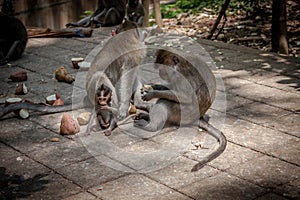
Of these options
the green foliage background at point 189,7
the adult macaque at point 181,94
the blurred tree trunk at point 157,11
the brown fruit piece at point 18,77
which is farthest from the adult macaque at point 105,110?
the green foliage background at point 189,7

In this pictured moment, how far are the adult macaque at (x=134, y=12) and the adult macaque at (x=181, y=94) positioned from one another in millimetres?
4145

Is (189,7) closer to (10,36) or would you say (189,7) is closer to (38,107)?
(10,36)

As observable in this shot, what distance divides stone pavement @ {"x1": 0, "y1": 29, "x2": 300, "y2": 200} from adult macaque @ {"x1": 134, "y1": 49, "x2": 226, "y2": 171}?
257 millimetres

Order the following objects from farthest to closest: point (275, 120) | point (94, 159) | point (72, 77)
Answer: point (72, 77) → point (275, 120) → point (94, 159)

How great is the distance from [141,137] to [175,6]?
9.42 m

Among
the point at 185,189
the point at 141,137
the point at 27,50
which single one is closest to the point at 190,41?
the point at 27,50

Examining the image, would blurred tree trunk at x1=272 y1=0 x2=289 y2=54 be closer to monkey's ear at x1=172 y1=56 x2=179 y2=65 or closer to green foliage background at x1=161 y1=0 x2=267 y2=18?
green foliage background at x1=161 y1=0 x2=267 y2=18

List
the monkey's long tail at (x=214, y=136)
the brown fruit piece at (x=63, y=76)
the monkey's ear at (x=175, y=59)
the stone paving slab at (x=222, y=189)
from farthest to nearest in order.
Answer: the brown fruit piece at (x=63, y=76)
the monkey's ear at (x=175, y=59)
the monkey's long tail at (x=214, y=136)
the stone paving slab at (x=222, y=189)

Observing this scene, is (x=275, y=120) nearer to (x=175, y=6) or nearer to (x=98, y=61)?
(x=98, y=61)

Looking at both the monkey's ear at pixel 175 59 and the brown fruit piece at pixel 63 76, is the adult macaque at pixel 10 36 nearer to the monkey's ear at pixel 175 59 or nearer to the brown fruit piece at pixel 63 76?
the brown fruit piece at pixel 63 76

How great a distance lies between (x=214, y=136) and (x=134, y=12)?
4.95 m

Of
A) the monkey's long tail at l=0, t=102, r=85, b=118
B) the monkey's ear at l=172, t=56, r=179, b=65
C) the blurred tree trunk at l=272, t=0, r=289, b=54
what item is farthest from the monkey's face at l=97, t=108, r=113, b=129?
the blurred tree trunk at l=272, t=0, r=289, b=54

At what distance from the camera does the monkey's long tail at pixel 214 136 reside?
5.30 m

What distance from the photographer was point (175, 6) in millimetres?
15008
